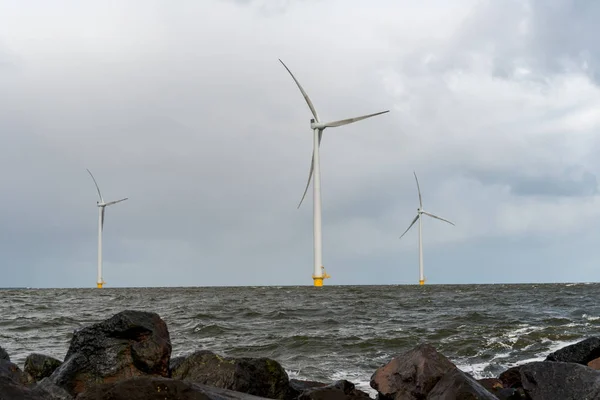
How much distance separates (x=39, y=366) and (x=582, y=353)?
873 centimetres

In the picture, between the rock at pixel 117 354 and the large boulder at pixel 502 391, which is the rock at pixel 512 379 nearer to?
the large boulder at pixel 502 391

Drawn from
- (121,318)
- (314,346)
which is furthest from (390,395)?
(314,346)

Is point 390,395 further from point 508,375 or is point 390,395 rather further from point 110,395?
point 110,395

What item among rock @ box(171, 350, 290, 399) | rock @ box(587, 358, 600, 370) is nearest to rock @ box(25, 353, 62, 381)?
rock @ box(171, 350, 290, 399)

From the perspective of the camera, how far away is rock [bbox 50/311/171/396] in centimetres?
884

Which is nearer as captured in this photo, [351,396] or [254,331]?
[351,396]

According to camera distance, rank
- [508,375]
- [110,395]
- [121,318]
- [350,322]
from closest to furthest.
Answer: [110,395] < [121,318] < [508,375] < [350,322]

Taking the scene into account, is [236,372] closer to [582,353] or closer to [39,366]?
[39,366]

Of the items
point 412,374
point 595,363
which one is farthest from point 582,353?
point 412,374

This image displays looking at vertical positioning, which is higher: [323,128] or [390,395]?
[323,128]

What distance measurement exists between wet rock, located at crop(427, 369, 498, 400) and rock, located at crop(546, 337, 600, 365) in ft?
14.2

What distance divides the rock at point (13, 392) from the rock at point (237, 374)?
3038 mm

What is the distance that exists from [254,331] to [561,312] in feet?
50.4

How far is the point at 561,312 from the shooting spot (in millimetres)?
29609
